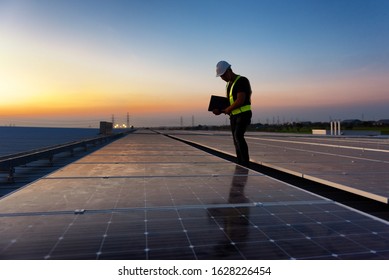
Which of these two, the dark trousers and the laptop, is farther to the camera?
the laptop

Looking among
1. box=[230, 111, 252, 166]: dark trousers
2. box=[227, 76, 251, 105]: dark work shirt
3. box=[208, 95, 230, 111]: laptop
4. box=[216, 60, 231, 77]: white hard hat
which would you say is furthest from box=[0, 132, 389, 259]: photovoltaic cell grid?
box=[216, 60, 231, 77]: white hard hat

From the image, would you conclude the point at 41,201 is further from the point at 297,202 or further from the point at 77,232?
the point at 297,202

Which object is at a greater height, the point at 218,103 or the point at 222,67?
the point at 222,67

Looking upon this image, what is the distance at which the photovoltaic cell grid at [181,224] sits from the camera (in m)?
2.35

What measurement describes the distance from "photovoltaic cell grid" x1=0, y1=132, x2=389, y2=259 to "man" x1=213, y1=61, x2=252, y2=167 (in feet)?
8.31

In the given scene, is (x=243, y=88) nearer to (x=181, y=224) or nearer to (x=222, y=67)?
(x=222, y=67)

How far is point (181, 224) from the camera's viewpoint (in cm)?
295

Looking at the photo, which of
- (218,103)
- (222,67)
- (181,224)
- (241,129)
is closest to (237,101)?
(241,129)

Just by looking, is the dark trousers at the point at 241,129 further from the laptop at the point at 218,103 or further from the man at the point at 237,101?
the laptop at the point at 218,103

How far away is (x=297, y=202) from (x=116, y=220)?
7.51 ft

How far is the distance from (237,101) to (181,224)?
171 inches

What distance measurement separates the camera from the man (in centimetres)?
681

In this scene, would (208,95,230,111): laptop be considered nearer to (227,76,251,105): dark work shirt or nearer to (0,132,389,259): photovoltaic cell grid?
(227,76,251,105): dark work shirt
